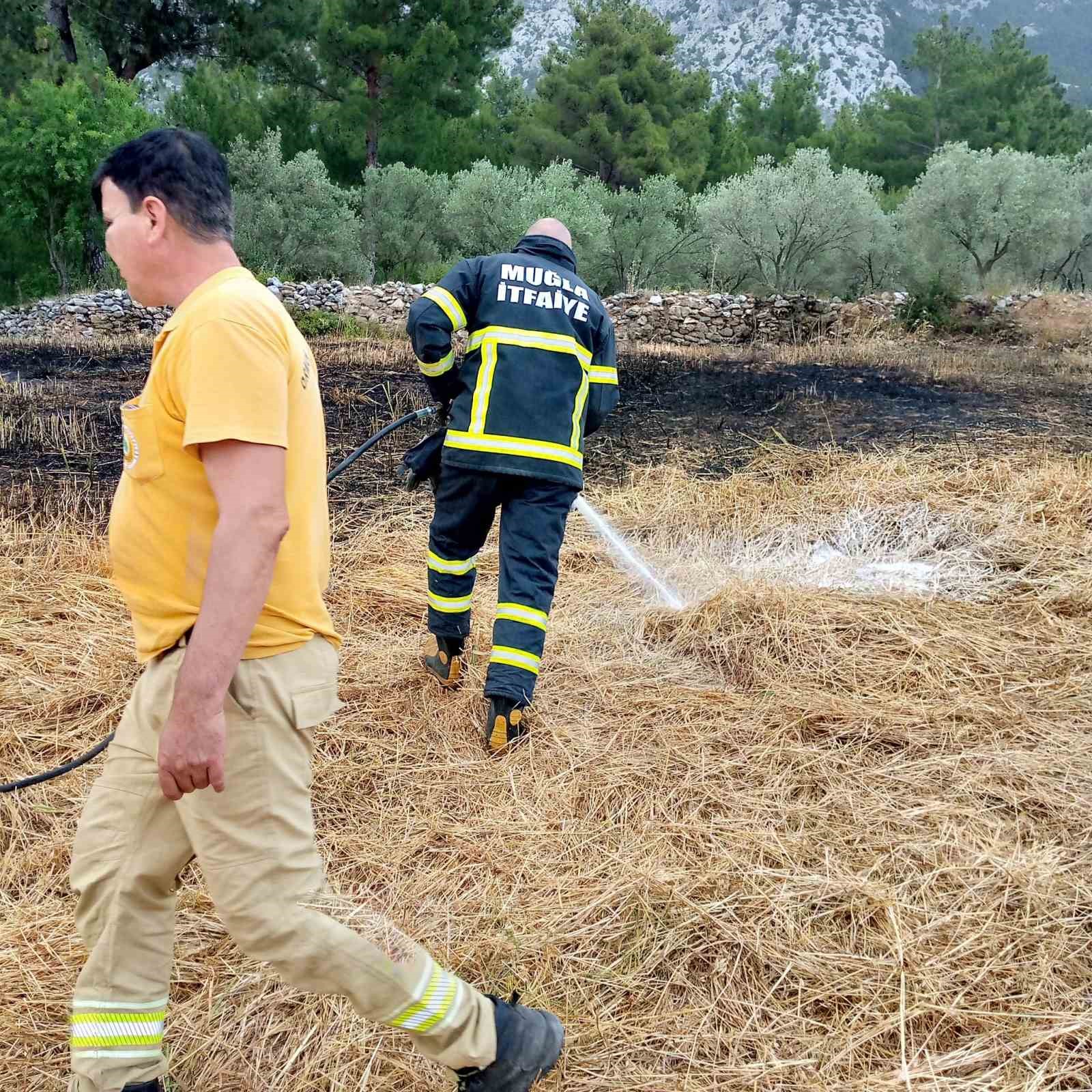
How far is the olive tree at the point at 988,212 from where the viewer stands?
2028 cm

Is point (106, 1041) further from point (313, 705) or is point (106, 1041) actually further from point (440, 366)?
point (440, 366)

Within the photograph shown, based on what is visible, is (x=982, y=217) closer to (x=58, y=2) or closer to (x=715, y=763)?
(x=58, y=2)

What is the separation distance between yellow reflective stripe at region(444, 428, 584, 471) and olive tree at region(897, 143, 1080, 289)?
20.5m

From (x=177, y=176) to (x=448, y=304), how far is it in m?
1.75

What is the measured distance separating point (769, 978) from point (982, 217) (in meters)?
21.9

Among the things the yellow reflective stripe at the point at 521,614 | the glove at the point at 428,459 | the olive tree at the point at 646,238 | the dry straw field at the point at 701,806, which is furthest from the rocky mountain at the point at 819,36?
the yellow reflective stripe at the point at 521,614

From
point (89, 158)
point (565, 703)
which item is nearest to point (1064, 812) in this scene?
point (565, 703)

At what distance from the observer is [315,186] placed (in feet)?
70.0

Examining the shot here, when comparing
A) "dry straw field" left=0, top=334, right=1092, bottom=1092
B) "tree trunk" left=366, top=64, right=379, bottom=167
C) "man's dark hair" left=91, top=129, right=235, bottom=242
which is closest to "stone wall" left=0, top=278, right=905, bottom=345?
"tree trunk" left=366, top=64, right=379, bottom=167

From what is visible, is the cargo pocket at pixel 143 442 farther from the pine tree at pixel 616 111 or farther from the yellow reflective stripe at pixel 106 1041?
the pine tree at pixel 616 111

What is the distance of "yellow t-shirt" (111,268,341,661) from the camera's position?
55.5 inches

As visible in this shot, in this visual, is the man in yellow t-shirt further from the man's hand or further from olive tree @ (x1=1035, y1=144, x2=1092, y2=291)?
olive tree @ (x1=1035, y1=144, x2=1092, y2=291)

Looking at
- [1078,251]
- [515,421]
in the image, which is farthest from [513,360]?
[1078,251]

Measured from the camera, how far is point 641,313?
17.4m
